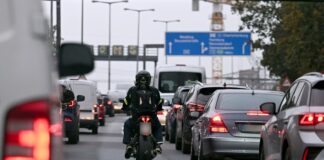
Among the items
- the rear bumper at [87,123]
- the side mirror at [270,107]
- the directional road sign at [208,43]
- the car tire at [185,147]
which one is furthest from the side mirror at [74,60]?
the directional road sign at [208,43]

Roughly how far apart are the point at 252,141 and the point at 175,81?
3084 centimetres

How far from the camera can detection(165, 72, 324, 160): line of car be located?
1170 cm

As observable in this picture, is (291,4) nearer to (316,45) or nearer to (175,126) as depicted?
(316,45)

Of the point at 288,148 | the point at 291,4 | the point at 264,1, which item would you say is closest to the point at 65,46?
the point at 288,148

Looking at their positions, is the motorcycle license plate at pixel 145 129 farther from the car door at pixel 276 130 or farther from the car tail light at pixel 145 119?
the car door at pixel 276 130

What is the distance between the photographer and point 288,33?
2218 inches

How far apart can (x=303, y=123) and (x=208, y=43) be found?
54.4 metres

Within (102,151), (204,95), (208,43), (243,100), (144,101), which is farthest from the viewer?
(208,43)

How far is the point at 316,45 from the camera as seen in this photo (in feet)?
165

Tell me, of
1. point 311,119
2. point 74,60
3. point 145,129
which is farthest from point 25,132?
point 145,129

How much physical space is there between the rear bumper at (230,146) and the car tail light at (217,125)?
8 centimetres

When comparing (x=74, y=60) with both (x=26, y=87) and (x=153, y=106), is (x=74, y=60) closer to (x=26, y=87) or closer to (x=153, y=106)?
(x=26, y=87)

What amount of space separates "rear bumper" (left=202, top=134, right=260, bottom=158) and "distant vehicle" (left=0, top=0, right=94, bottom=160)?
13234mm

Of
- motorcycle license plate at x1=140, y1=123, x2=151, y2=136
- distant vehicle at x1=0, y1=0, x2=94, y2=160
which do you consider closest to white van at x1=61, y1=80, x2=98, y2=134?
motorcycle license plate at x1=140, y1=123, x2=151, y2=136
